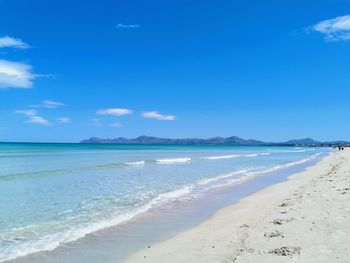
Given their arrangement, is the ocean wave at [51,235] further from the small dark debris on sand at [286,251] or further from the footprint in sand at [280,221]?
the small dark debris on sand at [286,251]

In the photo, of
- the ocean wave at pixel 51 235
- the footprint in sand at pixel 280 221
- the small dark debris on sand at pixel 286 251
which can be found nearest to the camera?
the small dark debris on sand at pixel 286 251

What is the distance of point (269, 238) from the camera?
26.5 feet

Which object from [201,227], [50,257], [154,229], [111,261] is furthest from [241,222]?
[50,257]

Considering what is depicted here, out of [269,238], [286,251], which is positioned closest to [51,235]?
[269,238]

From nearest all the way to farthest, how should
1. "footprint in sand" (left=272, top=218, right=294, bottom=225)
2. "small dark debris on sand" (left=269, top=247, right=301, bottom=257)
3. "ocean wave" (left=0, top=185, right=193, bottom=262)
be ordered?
1. "small dark debris on sand" (left=269, top=247, right=301, bottom=257)
2. "ocean wave" (left=0, top=185, right=193, bottom=262)
3. "footprint in sand" (left=272, top=218, right=294, bottom=225)

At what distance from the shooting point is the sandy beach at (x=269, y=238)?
270 inches

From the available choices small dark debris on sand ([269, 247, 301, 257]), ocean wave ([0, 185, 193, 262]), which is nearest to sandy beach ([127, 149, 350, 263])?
small dark debris on sand ([269, 247, 301, 257])

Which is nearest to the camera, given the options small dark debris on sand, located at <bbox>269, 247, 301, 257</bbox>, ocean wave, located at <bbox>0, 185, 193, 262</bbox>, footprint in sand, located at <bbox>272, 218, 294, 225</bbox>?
small dark debris on sand, located at <bbox>269, 247, 301, 257</bbox>

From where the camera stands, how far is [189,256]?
748 centimetres

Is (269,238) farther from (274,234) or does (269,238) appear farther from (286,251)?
(286,251)

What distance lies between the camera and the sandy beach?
6.87m

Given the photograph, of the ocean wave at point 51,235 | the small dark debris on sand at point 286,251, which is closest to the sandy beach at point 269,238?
the small dark debris on sand at point 286,251

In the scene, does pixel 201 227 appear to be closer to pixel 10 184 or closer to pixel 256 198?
pixel 256 198

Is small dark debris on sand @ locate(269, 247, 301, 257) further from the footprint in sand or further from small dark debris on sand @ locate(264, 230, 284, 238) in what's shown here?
the footprint in sand
